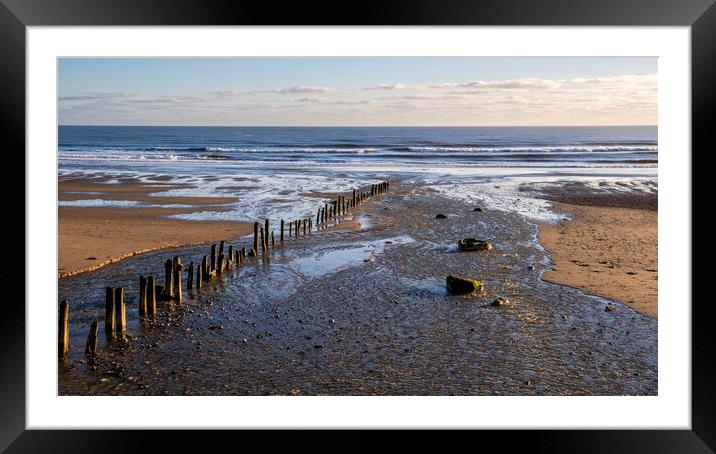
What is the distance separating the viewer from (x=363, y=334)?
322 inches

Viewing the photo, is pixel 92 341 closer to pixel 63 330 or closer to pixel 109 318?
pixel 63 330

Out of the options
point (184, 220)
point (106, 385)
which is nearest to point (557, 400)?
point (106, 385)

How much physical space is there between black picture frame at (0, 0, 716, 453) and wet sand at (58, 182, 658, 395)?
2.18 m

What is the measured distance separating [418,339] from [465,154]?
48192 millimetres

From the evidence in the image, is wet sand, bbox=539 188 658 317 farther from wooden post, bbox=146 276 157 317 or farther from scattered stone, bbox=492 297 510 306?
wooden post, bbox=146 276 157 317

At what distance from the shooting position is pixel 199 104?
78.5m

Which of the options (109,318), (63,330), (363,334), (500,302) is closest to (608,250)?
(500,302)

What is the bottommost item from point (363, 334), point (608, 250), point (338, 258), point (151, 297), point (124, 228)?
point (363, 334)

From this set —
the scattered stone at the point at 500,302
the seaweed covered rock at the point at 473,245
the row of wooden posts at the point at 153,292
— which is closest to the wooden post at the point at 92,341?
the row of wooden posts at the point at 153,292
